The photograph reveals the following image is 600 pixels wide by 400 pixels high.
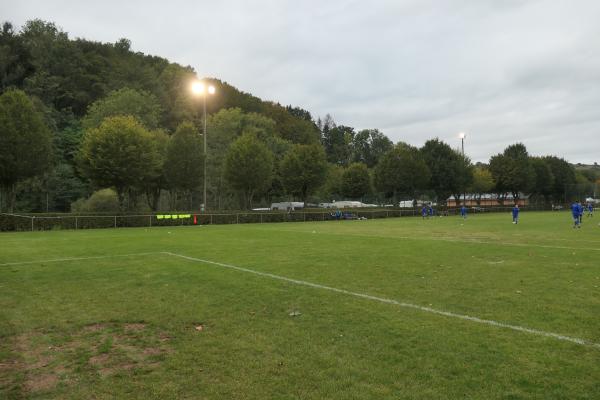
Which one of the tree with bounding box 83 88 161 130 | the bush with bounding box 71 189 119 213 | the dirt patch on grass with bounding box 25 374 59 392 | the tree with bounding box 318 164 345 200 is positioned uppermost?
the tree with bounding box 83 88 161 130

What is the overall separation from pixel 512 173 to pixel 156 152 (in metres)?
60.5

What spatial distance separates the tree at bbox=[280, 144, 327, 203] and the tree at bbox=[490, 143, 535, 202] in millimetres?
38318

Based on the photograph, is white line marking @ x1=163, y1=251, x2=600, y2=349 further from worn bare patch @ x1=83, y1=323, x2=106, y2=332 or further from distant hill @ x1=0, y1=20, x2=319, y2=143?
distant hill @ x1=0, y1=20, x2=319, y2=143

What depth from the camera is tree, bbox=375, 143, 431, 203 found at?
61.2m

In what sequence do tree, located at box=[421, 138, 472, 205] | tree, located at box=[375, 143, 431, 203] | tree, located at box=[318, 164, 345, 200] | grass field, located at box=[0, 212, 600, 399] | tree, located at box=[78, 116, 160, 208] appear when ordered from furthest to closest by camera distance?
tree, located at box=[318, 164, 345, 200]
tree, located at box=[421, 138, 472, 205]
tree, located at box=[375, 143, 431, 203]
tree, located at box=[78, 116, 160, 208]
grass field, located at box=[0, 212, 600, 399]

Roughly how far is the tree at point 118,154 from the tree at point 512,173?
6114cm

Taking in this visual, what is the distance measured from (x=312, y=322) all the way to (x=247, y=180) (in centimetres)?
4296

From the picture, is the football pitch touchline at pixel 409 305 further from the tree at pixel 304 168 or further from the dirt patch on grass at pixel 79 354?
the tree at pixel 304 168

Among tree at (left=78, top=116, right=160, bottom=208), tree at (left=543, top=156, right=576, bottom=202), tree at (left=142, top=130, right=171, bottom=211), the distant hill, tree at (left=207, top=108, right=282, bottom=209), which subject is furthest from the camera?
tree at (left=543, top=156, right=576, bottom=202)

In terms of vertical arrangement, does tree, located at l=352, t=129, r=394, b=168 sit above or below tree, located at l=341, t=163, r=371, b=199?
above

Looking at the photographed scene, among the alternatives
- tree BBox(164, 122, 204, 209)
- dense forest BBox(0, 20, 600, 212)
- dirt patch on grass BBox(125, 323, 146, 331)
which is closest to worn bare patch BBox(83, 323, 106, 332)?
dirt patch on grass BBox(125, 323, 146, 331)

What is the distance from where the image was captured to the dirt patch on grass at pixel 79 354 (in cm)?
470

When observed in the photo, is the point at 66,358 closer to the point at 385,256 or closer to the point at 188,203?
the point at 385,256

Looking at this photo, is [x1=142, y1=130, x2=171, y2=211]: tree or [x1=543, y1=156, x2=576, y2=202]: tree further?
[x1=543, y1=156, x2=576, y2=202]: tree
